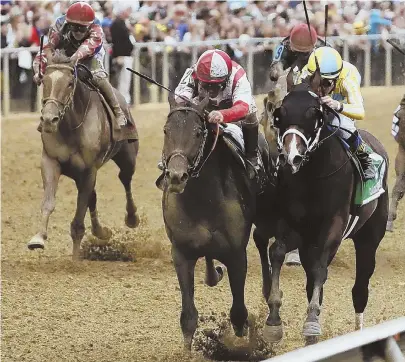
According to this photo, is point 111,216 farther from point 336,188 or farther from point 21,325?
point 336,188

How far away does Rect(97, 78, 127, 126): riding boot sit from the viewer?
1117cm

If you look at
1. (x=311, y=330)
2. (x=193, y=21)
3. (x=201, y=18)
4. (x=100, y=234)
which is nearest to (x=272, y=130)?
(x=311, y=330)

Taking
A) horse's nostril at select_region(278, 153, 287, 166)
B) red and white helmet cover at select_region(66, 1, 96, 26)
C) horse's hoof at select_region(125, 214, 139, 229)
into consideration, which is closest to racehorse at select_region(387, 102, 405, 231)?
horse's hoof at select_region(125, 214, 139, 229)

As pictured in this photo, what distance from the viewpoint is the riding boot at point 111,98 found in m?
11.2

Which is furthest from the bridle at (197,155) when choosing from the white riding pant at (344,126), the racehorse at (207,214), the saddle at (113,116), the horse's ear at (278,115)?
the saddle at (113,116)

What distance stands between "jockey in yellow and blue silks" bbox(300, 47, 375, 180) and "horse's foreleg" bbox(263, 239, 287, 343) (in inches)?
33.6

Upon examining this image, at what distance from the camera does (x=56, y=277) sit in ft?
34.0

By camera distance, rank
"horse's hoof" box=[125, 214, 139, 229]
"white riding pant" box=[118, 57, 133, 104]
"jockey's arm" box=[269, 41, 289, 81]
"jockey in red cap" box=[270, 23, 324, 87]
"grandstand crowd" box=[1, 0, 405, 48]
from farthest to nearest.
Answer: "grandstand crowd" box=[1, 0, 405, 48]
"white riding pant" box=[118, 57, 133, 104]
"horse's hoof" box=[125, 214, 139, 229]
"jockey's arm" box=[269, 41, 289, 81]
"jockey in red cap" box=[270, 23, 324, 87]

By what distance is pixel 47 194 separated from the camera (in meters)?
10.3

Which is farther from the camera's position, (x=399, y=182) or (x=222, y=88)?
(x=399, y=182)

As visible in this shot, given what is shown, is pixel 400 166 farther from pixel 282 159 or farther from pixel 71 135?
pixel 282 159

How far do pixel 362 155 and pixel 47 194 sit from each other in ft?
11.9

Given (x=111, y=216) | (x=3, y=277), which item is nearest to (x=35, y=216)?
(x=111, y=216)

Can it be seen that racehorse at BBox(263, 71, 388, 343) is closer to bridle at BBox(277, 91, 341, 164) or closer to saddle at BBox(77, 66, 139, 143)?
bridle at BBox(277, 91, 341, 164)
